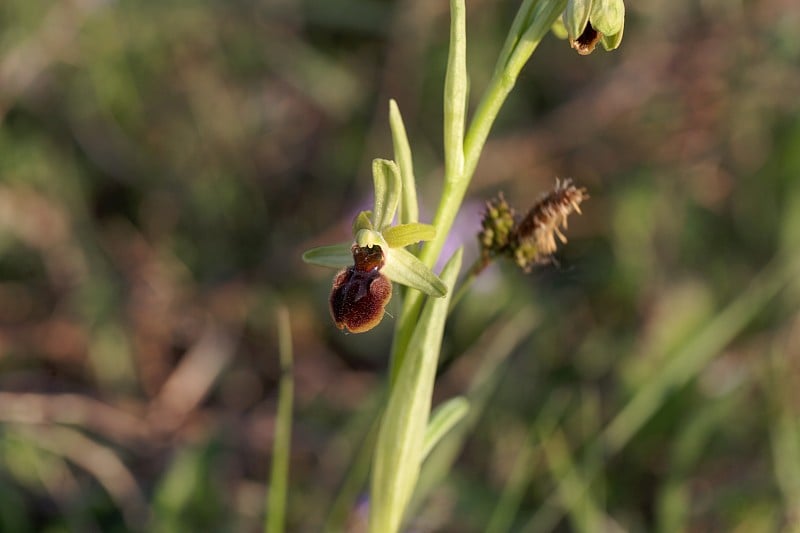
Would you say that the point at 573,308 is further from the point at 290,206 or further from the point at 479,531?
the point at 290,206

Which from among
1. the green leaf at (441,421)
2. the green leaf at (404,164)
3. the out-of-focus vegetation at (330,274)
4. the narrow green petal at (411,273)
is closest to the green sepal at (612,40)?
the green leaf at (404,164)

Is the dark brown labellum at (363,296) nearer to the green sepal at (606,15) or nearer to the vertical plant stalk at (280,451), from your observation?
the vertical plant stalk at (280,451)

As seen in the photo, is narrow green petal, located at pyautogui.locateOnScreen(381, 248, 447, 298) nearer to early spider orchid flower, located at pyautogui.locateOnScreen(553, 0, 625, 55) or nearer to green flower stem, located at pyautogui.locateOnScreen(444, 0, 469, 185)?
→ green flower stem, located at pyautogui.locateOnScreen(444, 0, 469, 185)

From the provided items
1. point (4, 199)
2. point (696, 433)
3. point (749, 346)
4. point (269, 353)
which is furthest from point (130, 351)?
point (749, 346)

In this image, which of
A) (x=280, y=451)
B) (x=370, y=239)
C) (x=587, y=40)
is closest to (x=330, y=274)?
(x=280, y=451)

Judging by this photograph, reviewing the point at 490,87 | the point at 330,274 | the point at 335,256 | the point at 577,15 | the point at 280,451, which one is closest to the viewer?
the point at 577,15

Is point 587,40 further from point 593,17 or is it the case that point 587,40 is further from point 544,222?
point 544,222
